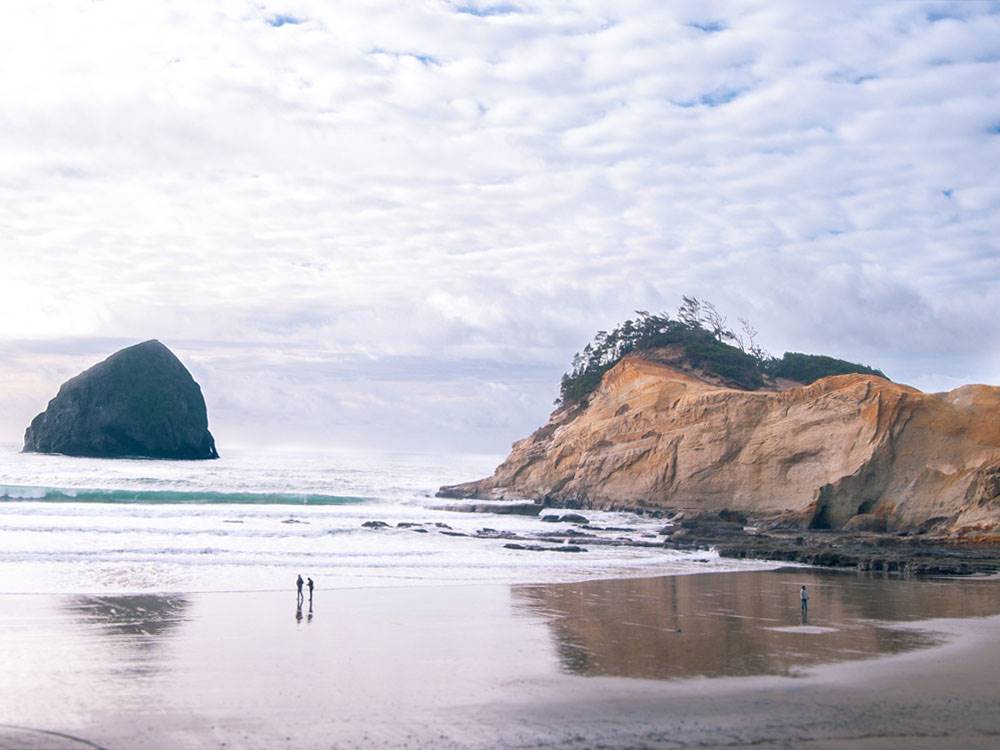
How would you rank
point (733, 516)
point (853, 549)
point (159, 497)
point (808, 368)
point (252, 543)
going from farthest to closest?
point (808, 368), point (159, 497), point (733, 516), point (252, 543), point (853, 549)

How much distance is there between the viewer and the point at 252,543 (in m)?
32.6

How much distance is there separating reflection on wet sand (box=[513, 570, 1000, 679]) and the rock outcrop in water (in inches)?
3103

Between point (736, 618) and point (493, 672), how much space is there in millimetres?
6779

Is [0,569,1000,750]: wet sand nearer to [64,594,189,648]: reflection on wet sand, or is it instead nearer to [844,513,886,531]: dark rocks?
[64,594,189,648]: reflection on wet sand

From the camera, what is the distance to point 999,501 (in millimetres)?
33719

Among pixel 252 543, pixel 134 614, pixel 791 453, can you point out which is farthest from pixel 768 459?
pixel 134 614

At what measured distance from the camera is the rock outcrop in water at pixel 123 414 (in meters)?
93.0

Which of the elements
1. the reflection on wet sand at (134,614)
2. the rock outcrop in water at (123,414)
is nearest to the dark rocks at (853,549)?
the reflection on wet sand at (134,614)

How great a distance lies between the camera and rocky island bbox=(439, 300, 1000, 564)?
3597 cm

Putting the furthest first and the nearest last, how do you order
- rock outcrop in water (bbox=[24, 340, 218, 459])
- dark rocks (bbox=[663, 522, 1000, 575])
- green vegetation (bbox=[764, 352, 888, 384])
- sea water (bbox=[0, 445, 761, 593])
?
rock outcrop in water (bbox=[24, 340, 218, 459]) → green vegetation (bbox=[764, 352, 888, 384]) → dark rocks (bbox=[663, 522, 1000, 575]) → sea water (bbox=[0, 445, 761, 593])

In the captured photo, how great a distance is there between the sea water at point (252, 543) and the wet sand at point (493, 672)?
11.3ft

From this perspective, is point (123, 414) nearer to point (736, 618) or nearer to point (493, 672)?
point (736, 618)

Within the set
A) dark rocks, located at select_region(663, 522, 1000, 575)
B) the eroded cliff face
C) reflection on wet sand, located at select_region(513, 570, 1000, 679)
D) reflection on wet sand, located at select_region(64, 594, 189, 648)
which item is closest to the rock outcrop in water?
the eroded cliff face

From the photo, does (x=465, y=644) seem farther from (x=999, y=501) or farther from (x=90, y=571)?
(x=999, y=501)
